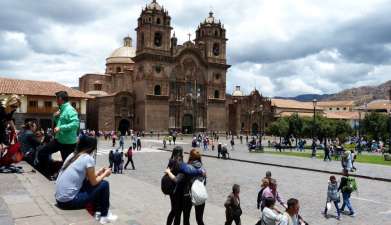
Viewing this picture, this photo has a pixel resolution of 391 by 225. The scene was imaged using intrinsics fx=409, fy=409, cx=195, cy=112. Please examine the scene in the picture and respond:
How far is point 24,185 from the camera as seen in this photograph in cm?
653

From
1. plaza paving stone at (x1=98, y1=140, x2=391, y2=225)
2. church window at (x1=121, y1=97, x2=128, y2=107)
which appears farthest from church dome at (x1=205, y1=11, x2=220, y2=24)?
plaza paving stone at (x1=98, y1=140, x2=391, y2=225)

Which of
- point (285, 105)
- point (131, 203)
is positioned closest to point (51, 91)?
point (131, 203)

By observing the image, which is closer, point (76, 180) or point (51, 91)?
point (76, 180)

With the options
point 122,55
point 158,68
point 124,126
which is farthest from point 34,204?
point 122,55

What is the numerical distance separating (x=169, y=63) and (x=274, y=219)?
5683 cm

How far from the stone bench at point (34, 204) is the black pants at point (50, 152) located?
47cm

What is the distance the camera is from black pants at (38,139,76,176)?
725 cm

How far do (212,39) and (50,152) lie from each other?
6156 centimetres

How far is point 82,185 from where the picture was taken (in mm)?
5027

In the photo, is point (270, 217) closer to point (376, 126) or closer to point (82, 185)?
point (82, 185)

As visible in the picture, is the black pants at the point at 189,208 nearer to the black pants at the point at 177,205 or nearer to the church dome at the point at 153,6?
the black pants at the point at 177,205

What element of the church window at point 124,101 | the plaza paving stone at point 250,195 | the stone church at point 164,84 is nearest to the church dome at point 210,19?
the stone church at point 164,84

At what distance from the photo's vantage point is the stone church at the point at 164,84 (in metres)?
59.6

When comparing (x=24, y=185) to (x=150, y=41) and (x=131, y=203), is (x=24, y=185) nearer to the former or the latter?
(x=131, y=203)
